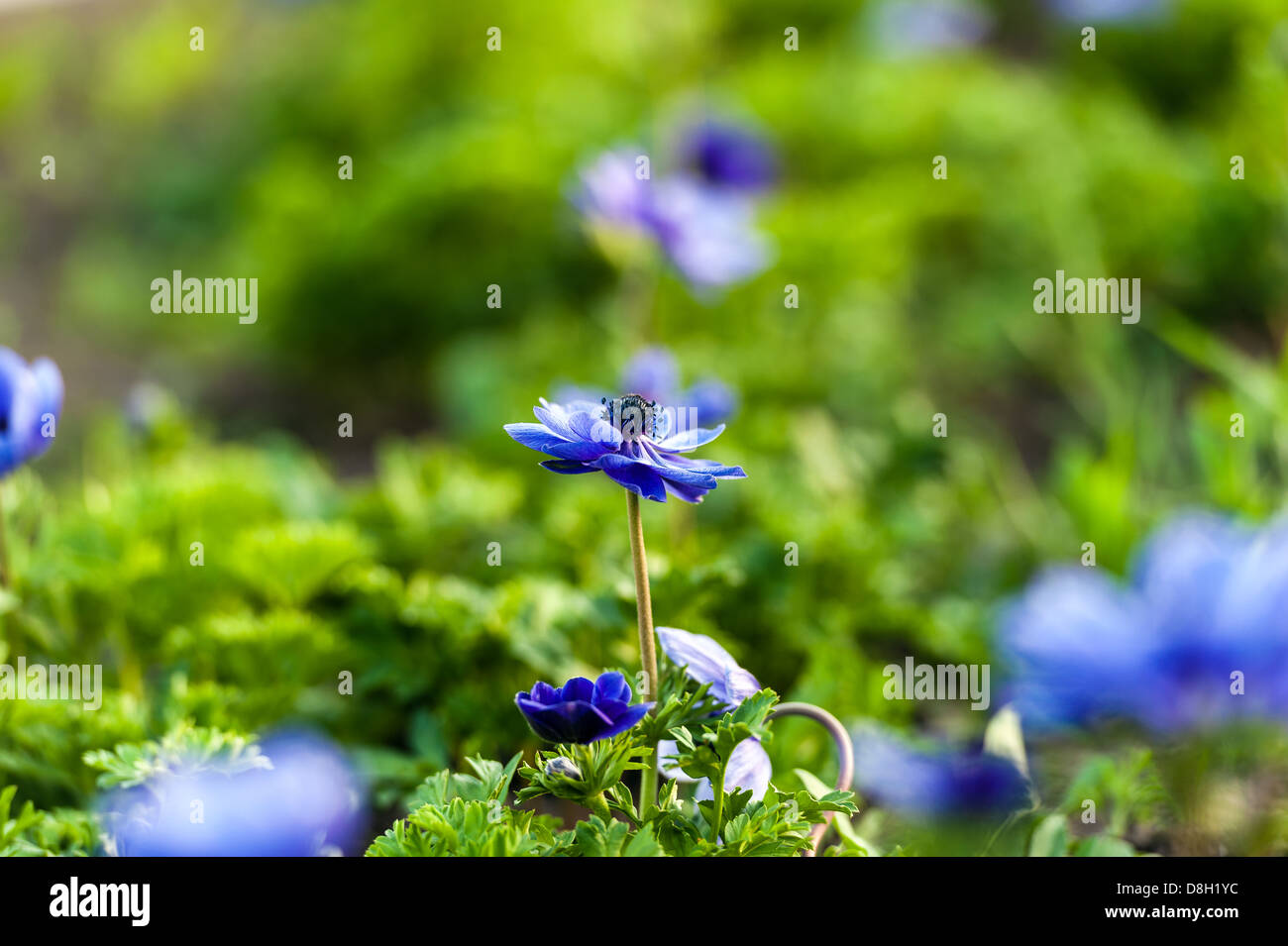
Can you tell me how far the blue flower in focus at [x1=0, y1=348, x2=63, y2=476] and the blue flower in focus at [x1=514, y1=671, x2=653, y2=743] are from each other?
0.55m

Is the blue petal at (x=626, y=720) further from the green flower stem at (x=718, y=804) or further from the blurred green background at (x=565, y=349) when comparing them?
the blurred green background at (x=565, y=349)

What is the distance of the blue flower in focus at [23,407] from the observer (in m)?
0.91

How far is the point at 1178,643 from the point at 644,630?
323mm

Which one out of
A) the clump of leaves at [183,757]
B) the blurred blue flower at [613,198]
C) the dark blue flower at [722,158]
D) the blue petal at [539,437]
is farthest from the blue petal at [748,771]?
the dark blue flower at [722,158]

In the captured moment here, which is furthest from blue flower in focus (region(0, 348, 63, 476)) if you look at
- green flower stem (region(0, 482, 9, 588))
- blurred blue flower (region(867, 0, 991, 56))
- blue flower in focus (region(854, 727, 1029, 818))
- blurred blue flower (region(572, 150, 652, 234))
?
blurred blue flower (region(867, 0, 991, 56))

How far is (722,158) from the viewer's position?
2266 mm

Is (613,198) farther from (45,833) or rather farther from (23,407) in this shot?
(45,833)

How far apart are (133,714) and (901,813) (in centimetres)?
64

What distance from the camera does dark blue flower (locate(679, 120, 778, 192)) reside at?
2258 mm

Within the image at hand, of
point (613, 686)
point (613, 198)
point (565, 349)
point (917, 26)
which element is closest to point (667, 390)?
point (613, 198)

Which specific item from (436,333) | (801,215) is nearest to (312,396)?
(436,333)

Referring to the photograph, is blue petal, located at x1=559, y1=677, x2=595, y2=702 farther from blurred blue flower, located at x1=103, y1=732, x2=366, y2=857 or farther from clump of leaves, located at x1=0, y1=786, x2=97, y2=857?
clump of leaves, located at x1=0, y1=786, x2=97, y2=857

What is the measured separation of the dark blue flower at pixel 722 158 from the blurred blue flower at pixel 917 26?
1.35 m
